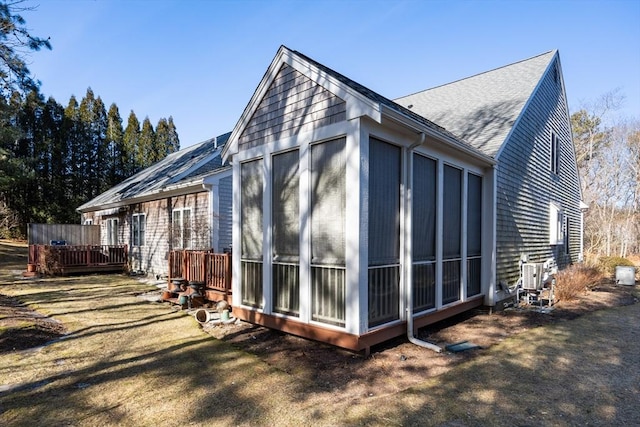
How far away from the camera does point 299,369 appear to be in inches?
181

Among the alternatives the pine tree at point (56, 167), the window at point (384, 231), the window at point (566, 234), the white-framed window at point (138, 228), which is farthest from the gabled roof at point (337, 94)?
the pine tree at point (56, 167)

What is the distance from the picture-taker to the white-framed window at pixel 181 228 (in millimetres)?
11858

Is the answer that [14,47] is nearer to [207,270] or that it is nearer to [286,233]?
[207,270]

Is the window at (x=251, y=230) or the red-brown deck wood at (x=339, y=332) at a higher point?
the window at (x=251, y=230)

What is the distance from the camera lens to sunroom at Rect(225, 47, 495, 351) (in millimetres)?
4922

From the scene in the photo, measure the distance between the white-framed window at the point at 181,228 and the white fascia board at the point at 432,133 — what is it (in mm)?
8620

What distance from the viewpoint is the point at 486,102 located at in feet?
34.7

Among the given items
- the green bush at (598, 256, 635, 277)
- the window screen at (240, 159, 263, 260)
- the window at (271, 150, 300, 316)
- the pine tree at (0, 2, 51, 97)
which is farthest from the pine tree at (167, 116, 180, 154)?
the green bush at (598, 256, 635, 277)

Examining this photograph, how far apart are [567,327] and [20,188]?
34141mm

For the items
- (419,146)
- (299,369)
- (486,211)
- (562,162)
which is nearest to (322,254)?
(299,369)

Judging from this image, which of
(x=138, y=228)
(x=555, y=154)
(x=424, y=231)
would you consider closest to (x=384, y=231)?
(x=424, y=231)

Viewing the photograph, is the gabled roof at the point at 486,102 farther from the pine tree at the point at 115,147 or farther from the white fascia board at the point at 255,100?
the pine tree at the point at 115,147

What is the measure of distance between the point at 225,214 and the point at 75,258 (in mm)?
7254

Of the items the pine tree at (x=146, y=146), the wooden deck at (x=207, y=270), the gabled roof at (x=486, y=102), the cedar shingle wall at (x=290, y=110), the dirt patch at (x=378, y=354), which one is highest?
the pine tree at (x=146, y=146)
